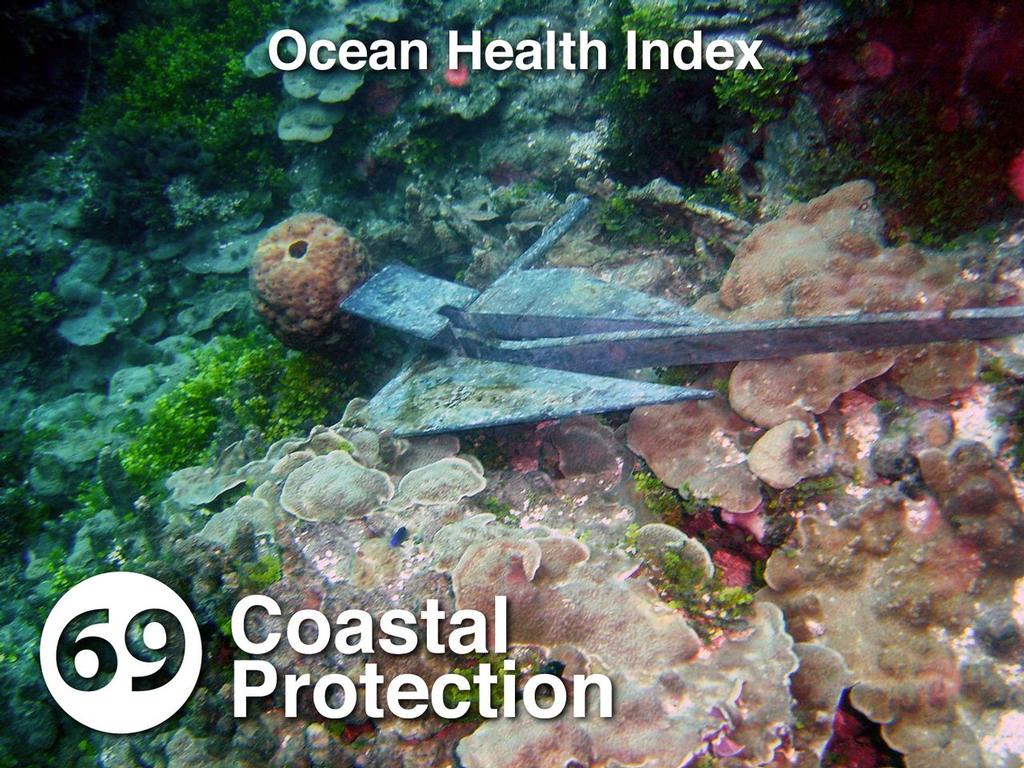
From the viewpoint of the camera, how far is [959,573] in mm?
2678

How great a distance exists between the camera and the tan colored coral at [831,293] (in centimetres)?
316

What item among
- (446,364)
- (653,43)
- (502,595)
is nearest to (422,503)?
(502,595)

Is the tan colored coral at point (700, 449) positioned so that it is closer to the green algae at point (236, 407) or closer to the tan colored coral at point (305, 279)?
the tan colored coral at point (305, 279)

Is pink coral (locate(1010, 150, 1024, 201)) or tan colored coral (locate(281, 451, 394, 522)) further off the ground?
pink coral (locate(1010, 150, 1024, 201))

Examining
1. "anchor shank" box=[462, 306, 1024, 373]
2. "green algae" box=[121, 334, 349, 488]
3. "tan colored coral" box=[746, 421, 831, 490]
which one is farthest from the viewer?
"green algae" box=[121, 334, 349, 488]

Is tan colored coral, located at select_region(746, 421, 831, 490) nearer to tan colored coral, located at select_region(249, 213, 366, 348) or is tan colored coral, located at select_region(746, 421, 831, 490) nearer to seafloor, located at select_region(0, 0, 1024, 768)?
seafloor, located at select_region(0, 0, 1024, 768)

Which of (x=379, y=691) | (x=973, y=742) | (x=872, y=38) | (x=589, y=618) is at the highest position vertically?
(x=872, y=38)

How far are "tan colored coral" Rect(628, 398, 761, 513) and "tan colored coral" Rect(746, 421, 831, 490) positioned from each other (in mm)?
110

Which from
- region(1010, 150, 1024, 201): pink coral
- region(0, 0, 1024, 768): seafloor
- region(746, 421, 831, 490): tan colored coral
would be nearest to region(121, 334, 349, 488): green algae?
region(0, 0, 1024, 768): seafloor

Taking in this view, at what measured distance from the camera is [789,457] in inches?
121

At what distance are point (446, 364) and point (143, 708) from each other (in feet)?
8.86

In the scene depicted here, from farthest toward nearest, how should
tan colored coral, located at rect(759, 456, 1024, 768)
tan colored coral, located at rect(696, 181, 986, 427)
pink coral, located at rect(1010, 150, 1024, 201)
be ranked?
1. pink coral, located at rect(1010, 150, 1024, 201)
2. tan colored coral, located at rect(696, 181, 986, 427)
3. tan colored coral, located at rect(759, 456, 1024, 768)

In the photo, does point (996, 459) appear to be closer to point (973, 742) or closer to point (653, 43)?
point (973, 742)

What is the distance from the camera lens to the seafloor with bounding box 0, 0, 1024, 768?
8.54 ft
